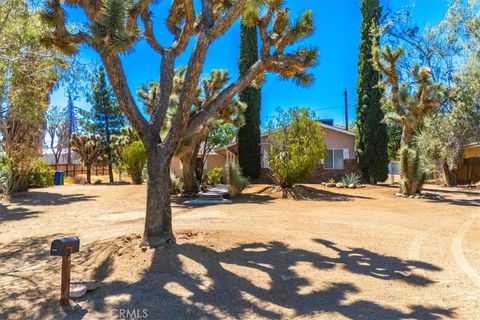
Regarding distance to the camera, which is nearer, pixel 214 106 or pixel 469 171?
pixel 214 106

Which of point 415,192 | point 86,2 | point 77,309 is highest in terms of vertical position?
point 86,2

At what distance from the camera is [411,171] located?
16422mm

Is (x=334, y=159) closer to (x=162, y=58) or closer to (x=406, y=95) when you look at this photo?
(x=406, y=95)

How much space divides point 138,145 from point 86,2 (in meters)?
19.1

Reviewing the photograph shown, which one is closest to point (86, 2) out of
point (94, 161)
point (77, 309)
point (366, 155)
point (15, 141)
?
point (77, 309)

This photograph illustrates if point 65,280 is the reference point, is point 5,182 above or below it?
above

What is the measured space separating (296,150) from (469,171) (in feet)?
50.4

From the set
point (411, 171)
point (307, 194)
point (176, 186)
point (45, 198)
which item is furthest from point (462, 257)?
point (45, 198)

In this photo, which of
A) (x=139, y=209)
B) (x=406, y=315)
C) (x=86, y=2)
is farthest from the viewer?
(x=139, y=209)

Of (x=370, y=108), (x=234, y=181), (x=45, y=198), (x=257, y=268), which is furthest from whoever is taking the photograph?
(x=370, y=108)

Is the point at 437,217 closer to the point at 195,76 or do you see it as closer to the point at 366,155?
the point at 195,76

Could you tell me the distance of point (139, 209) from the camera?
13.0 metres

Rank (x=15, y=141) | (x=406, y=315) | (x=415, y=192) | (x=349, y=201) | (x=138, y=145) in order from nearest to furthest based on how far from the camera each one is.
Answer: (x=406, y=315), (x=349, y=201), (x=415, y=192), (x=15, y=141), (x=138, y=145)

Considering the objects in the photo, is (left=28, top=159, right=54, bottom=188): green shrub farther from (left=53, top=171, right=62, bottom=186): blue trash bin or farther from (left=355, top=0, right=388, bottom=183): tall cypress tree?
(left=355, top=0, right=388, bottom=183): tall cypress tree
